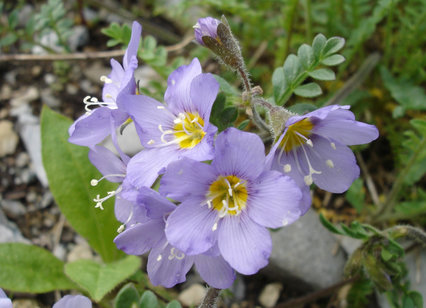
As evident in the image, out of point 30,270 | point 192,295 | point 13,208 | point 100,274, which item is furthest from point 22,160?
point 192,295

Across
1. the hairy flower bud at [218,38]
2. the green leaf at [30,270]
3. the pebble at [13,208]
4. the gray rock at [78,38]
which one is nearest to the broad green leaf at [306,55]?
the hairy flower bud at [218,38]

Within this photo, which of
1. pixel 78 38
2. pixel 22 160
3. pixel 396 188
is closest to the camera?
pixel 396 188

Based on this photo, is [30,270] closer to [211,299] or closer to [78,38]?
[211,299]

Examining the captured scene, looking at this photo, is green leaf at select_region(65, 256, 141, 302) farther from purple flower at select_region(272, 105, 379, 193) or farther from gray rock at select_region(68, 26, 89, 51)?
gray rock at select_region(68, 26, 89, 51)

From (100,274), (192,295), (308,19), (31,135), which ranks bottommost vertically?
(192,295)

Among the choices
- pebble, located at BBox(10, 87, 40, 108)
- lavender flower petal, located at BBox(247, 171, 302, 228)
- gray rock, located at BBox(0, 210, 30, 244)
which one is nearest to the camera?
lavender flower petal, located at BBox(247, 171, 302, 228)

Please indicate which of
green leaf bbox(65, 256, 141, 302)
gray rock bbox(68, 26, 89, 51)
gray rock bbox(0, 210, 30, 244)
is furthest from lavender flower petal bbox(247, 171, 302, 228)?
gray rock bbox(68, 26, 89, 51)

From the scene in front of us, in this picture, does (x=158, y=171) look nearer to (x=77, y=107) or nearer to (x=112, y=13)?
(x=77, y=107)
